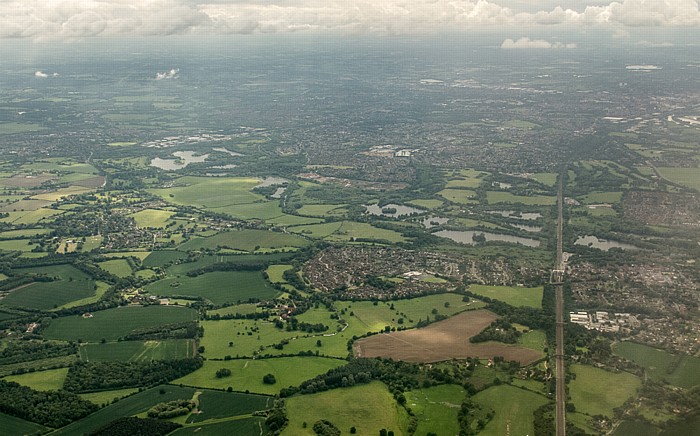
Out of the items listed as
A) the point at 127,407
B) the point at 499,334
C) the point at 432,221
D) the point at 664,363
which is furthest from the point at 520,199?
the point at 127,407

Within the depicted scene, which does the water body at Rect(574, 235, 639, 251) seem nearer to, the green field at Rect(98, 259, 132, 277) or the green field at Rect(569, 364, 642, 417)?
the green field at Rect(569, 364, 642, 417)

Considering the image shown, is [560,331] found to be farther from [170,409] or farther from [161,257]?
[161,257]

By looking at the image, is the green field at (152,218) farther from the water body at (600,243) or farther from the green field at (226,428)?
the water body at (600,243)

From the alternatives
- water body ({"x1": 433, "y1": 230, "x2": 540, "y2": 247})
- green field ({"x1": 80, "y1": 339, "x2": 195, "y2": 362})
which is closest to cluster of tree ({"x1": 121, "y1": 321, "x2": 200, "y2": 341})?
green field ({"x1": 80, "y1": 339, "x2": 195, "y2": 362})

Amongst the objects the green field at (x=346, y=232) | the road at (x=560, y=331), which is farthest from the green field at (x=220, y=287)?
the road at (x=560, y=331)

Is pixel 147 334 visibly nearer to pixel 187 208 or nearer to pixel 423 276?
pixel 423 276
